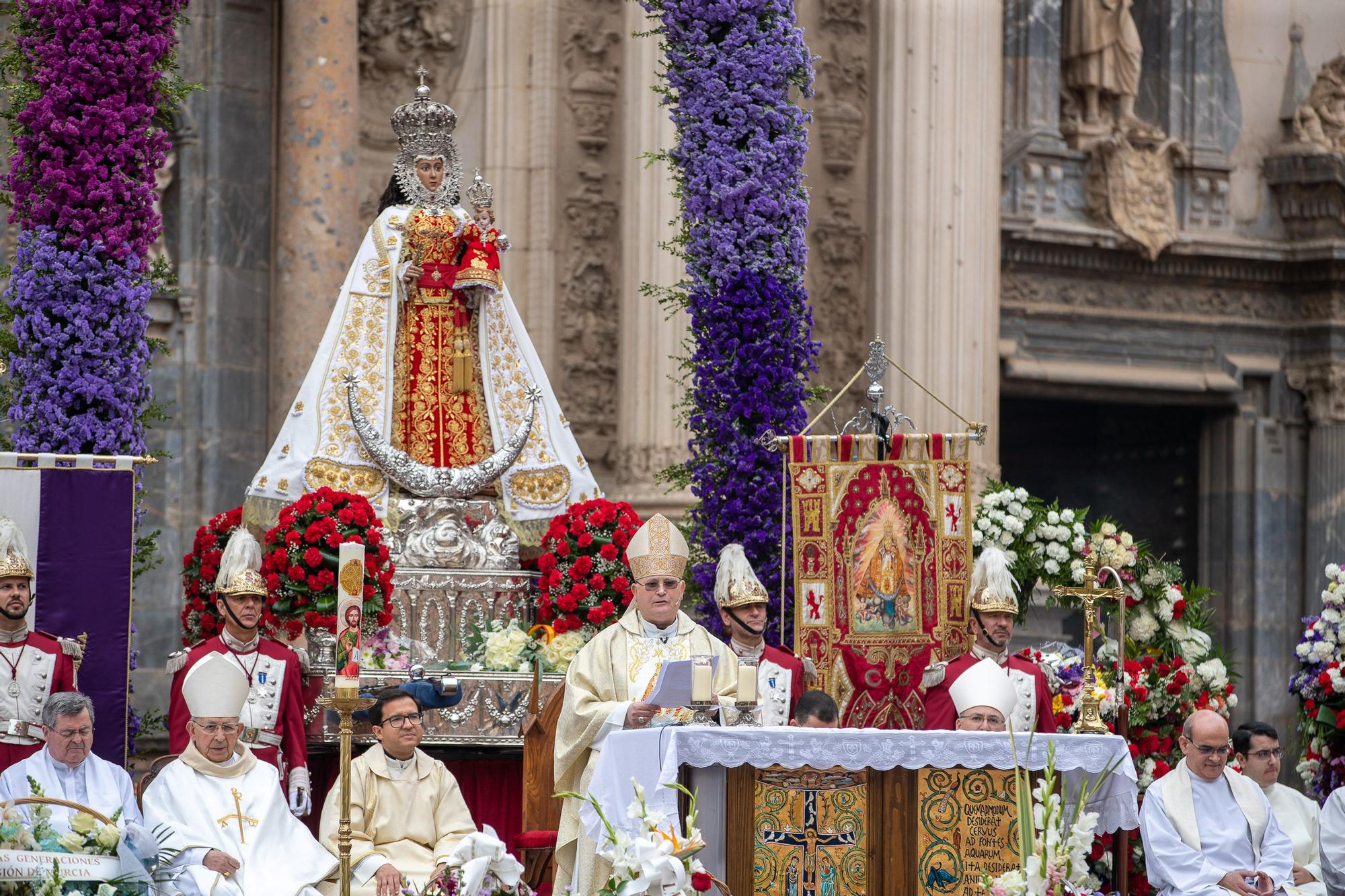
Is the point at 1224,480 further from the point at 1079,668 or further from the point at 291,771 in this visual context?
the point at 291,771

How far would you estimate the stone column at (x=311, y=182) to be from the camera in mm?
14766

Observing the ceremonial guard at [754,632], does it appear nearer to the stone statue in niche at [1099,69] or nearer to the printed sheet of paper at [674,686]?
the printed sheet of paper at [674,686]

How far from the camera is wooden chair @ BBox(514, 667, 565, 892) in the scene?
10070 millimetres

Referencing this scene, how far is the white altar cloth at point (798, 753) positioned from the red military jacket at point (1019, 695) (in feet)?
4.46

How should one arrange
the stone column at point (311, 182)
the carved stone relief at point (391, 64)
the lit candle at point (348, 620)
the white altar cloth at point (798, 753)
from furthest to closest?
the carved stone relief at point (391, 64)
the stone column at point (311, 182)
the white altar cloth at point (798, 753)
the lit candle at point (348, 620)

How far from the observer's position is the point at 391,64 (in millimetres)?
15945

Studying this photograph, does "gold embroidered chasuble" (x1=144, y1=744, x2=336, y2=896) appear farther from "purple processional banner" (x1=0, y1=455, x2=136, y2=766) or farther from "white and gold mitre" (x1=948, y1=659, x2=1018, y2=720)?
"white and gold mitre" (x1=948, y1=659, x2=1018, y2=720)

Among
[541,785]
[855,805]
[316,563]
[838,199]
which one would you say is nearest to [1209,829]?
[855,805]

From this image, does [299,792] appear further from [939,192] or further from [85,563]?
[939,192]

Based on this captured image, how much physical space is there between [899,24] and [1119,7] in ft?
10.00

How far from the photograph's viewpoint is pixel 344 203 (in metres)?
14.9

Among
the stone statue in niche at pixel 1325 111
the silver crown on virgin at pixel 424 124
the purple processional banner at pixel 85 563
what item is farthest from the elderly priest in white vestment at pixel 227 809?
the stone statue in niche at pixel 1325 111

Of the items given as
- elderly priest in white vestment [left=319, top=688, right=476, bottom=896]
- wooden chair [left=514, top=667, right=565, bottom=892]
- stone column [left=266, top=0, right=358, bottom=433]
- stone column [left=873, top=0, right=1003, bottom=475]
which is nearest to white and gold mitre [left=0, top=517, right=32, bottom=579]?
elderly priest in white vestment [left=319, top=688, right=476, bottom=896]

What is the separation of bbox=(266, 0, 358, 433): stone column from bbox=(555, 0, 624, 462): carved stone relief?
5.54 ft
